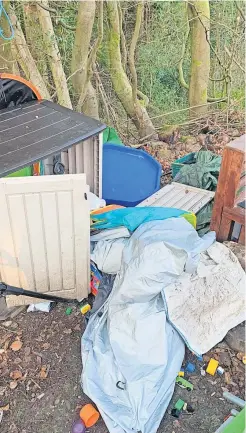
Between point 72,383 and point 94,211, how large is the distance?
1252 mm

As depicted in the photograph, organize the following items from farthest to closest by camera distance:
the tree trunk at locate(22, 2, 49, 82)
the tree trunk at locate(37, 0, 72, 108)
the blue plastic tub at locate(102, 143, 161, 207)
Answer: the tree trunk at locate(22, 2, 49, 82) < the tree trunk at locate(37, 0, 72, 108) < the blue plastic tub at locate(102, 143, 161, 207)

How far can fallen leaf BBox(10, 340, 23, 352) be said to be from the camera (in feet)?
7.99

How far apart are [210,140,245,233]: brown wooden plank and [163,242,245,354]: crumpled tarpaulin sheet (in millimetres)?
436

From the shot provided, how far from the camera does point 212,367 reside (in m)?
2.28

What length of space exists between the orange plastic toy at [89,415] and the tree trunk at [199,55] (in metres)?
4.78

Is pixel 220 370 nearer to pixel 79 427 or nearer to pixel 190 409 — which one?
pixel 190 409

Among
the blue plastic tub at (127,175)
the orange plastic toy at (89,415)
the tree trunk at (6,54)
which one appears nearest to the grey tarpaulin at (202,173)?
the blue plastic tub at (127,175)

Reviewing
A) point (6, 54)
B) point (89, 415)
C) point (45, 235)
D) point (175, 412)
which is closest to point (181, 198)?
point (45, 235)

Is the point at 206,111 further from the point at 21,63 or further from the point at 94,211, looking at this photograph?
the point at 94,211

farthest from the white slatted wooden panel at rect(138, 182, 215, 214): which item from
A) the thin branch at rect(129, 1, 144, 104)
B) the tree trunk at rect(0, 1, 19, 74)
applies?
the tree trunk at rect(0, 1, 19, 74)

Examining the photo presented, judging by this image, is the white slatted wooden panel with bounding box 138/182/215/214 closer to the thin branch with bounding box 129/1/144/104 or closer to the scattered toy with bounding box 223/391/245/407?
the scattered toy with bounding box 223/391/245/407

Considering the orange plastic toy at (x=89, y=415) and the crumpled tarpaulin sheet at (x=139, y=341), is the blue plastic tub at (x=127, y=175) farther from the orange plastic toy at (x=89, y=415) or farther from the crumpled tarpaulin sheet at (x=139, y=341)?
the orange plastic toy at (x=89, y=415)

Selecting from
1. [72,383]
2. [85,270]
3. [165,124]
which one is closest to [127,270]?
[85,270]

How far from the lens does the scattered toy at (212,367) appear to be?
7.43ft
